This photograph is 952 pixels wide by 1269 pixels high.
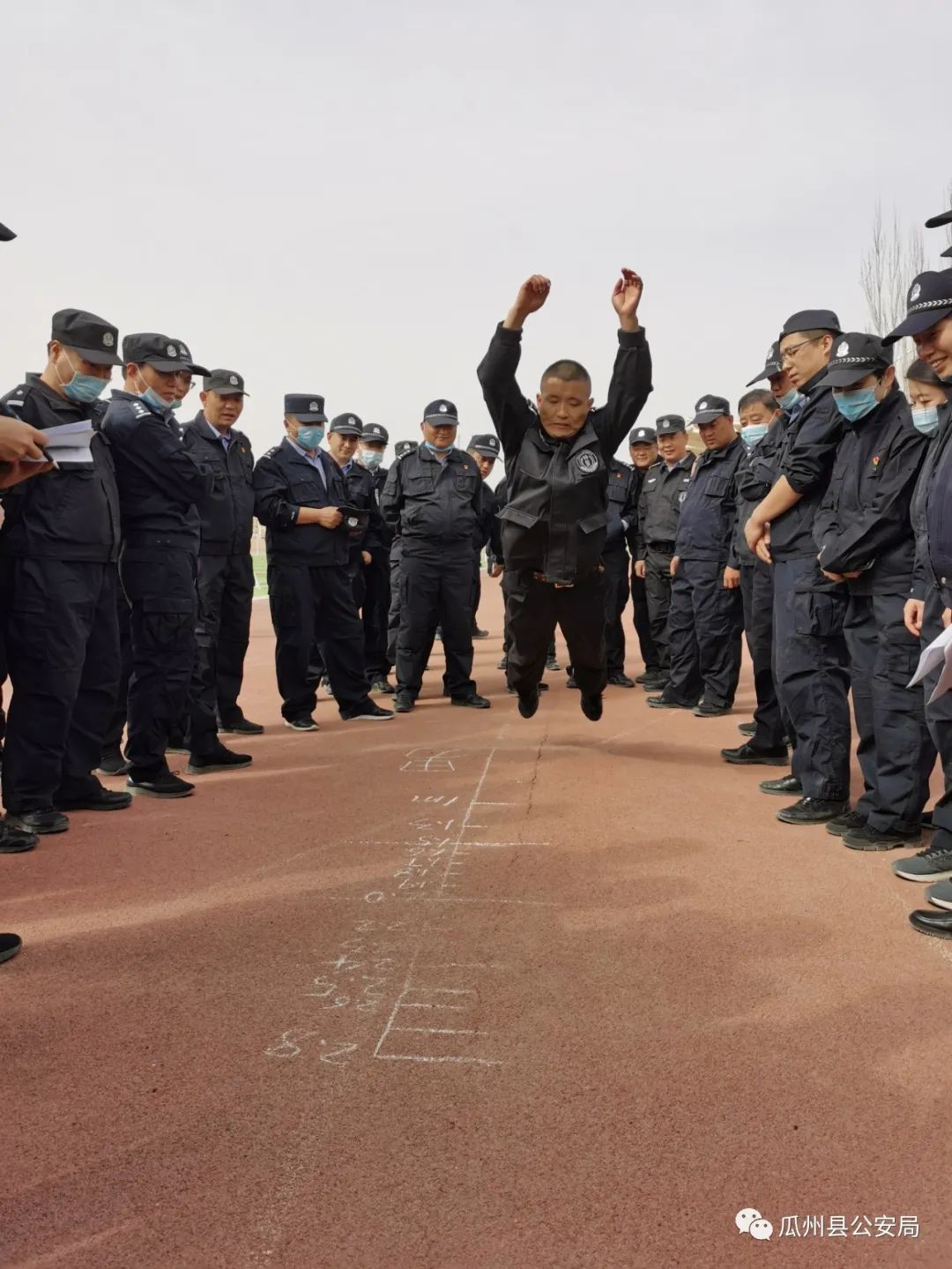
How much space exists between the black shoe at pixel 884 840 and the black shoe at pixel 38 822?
12.3ft

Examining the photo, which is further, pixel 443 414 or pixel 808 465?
pixel 443 414

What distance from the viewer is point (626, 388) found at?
5.36 meters

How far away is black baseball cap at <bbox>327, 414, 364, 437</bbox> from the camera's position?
33.9 ft

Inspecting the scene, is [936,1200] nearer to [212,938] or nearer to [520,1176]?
[520,1176]

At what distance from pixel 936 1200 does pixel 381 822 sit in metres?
3.35

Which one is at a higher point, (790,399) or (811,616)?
(790,399)

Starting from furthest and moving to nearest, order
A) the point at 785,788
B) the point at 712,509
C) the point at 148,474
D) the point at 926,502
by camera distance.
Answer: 1. the point at 712,509
2. the point at 785,788
3. the point at 148,474
4. the point at 926,502

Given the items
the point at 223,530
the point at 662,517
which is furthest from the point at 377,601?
the point at 223,530

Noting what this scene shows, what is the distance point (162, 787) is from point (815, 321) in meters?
4.35

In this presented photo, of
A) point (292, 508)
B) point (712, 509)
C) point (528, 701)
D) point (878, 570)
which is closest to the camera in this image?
point (878, 570)

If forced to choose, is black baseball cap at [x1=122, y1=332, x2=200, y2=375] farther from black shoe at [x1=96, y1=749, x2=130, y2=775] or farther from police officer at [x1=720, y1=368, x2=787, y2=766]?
police officer at [x1=720, y1=368, x2=787, y2=766]

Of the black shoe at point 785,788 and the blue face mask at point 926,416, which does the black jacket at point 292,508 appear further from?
the blue face mask at point 926,416

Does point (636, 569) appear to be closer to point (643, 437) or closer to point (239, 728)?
point (643, 437)

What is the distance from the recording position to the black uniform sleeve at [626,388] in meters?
5.29
